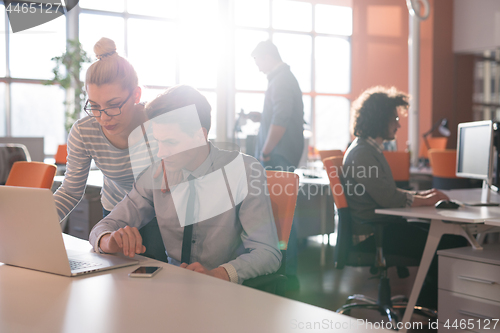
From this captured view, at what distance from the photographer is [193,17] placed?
28.3 feet

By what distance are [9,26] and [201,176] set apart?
24.9ft

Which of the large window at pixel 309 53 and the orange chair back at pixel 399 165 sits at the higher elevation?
the large window at pixel 309 53

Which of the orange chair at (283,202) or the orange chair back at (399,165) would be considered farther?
the orange chair back at (399,165)

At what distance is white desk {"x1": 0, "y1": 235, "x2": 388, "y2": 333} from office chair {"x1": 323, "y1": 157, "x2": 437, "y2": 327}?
5.12 feet

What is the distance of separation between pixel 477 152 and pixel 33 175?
254 centimetres

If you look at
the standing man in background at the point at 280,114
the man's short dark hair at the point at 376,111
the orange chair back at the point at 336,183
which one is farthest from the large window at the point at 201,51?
the orange chair back at the point at 336,183

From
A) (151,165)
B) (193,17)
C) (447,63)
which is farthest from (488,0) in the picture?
(151,165)

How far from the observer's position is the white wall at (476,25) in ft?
30.1

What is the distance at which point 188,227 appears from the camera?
4.71ft

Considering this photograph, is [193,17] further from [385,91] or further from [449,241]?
[449,241]

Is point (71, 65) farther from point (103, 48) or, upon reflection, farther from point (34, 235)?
point (34, 235)

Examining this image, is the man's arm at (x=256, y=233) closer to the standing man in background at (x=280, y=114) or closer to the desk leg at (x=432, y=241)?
the desk leg at (x=432, y=241)

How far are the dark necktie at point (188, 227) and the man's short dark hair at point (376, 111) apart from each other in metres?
1.49

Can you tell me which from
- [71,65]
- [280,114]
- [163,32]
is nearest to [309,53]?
[163,32]
